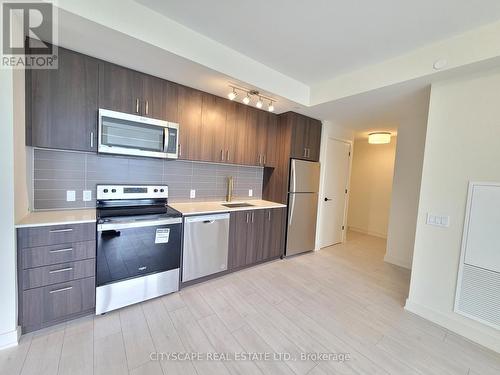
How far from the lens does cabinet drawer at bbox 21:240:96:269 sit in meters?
1.64

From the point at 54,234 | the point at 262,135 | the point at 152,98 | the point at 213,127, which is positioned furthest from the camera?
the point at 262,135

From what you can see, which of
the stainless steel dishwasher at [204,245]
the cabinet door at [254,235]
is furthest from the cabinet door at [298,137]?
the stainless steel dishwasher at [204,245]

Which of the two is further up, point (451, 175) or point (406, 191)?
point (451, 175)

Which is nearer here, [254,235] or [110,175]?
[110,175]

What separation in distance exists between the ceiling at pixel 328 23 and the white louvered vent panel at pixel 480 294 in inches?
84.0

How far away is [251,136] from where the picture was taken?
3.32 m

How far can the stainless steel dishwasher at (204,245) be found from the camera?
2.45 meters

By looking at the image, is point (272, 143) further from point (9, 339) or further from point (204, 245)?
point (9, 339)

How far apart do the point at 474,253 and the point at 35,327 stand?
152 inches

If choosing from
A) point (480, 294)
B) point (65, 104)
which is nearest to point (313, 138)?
point (480, 294)

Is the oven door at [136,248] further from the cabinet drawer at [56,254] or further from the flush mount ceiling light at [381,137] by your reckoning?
the flush mount ceiling light at [381,137]

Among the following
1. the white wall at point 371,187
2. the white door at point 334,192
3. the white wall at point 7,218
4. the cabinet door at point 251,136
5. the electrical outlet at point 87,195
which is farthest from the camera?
the white wall at point 371,187

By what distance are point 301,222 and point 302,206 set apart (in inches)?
11.1

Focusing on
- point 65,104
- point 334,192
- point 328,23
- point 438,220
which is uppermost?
point 328,23
